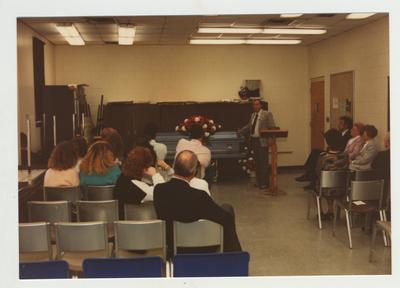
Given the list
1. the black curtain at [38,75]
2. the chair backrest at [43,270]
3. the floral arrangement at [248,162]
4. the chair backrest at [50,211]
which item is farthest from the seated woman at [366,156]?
the black curtain at [38,75]

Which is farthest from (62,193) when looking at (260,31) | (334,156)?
(260,31)

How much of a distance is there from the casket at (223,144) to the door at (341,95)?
177cm

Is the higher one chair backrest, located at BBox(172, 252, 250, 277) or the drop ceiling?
the drop ceiling

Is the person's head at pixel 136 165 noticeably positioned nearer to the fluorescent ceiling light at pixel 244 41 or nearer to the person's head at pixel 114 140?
the person's head at pixel 114 140

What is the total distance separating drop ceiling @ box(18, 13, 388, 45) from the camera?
7605 millimetres

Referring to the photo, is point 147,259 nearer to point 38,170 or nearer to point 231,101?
point 38,170

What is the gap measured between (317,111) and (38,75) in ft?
18.0

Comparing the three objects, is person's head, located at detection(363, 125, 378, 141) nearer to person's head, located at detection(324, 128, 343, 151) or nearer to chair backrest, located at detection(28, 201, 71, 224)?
person's head, located at detection(324, 128, 343, 151)

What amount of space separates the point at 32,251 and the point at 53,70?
327 inches

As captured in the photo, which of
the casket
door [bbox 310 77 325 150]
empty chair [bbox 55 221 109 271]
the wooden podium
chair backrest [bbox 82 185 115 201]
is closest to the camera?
empty chair [bbox 55 221 109 271]

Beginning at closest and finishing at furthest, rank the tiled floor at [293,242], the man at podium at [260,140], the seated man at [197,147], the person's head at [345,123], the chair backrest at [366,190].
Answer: the tiled floor at [293,242] → the chair backrest at [366,190] → the seated man at [197,147] → the person's head at [345,123] → the man at podium at [260,140]

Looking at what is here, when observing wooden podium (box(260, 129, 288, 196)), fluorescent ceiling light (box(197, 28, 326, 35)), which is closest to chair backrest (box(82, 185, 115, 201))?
wooden podium (box(260, 129, 288, 196))

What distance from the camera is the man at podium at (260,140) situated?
8.48 m

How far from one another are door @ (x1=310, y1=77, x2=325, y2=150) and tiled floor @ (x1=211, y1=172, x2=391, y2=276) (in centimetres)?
318
